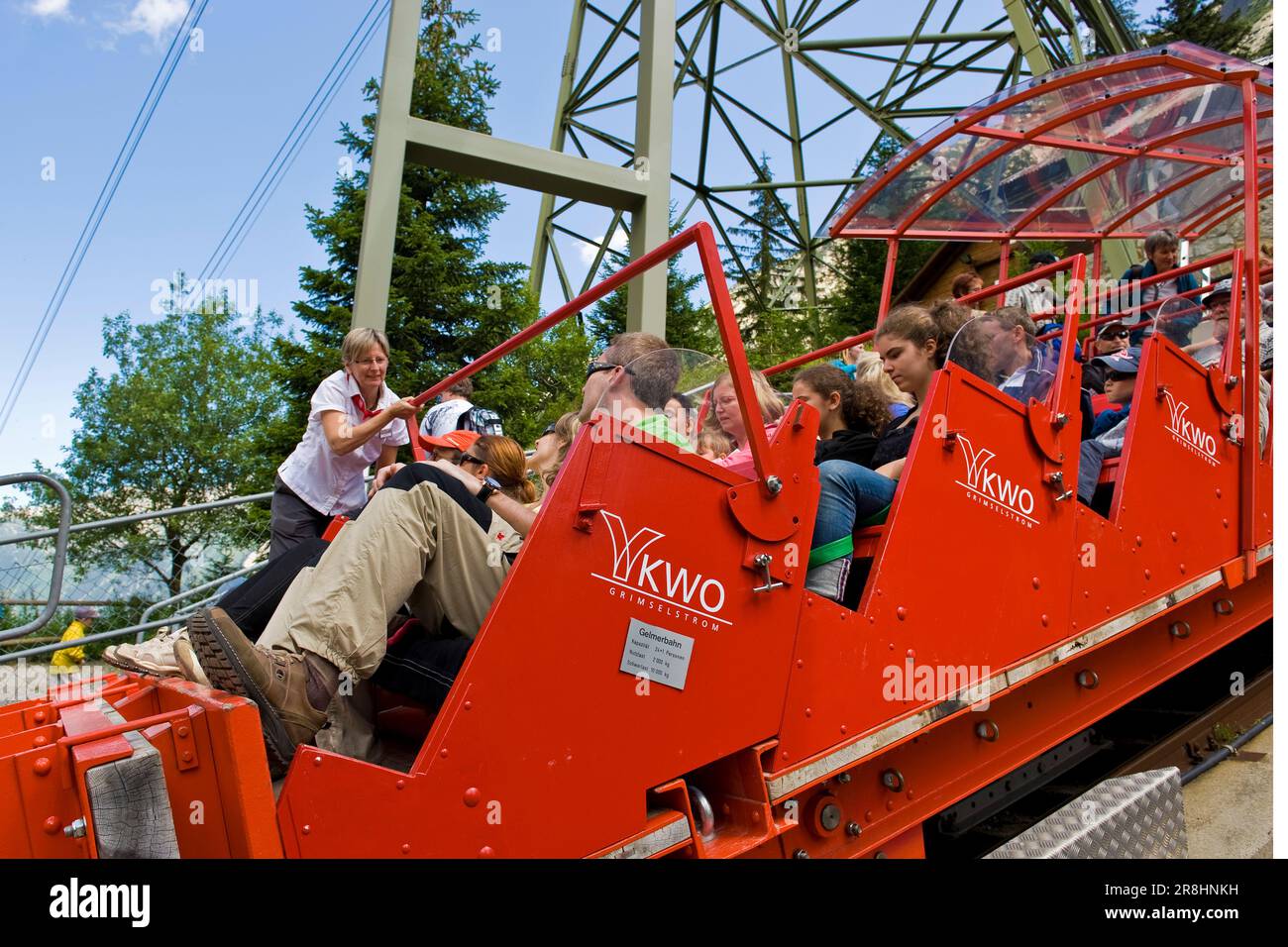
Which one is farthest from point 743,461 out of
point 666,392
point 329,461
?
point 329,461

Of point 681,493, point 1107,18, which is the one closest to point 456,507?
point 681,493

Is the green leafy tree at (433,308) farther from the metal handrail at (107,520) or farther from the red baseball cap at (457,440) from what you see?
the red baseball cap at (457,440)

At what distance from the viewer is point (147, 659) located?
2641 millimetres

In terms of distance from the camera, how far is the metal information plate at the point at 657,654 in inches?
90.1

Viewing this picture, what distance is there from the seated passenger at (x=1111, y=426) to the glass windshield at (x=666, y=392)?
170 cm

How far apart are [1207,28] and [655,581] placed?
27127 mm

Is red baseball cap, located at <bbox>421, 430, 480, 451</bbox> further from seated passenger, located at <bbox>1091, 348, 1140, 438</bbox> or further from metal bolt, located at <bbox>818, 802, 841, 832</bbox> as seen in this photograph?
seated passenger, located at <bbox>1091, 348, 1140, 438</bbox>

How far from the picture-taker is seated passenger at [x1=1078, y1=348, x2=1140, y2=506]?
12.0 feet

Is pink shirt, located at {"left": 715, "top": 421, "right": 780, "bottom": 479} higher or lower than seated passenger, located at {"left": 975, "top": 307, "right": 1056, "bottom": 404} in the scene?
lower

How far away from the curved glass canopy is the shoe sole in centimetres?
383

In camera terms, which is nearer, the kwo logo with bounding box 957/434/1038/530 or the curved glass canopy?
the kwo logo with bounding box 957/434/1038/530

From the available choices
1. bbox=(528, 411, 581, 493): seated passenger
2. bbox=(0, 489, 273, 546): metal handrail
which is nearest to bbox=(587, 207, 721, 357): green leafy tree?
bbox=(0, 489, 273, 546): metal handrail

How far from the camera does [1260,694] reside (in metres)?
4.51

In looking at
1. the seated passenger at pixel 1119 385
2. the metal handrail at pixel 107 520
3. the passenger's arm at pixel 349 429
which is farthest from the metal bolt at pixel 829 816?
the metal handrail at pixel 107 520
